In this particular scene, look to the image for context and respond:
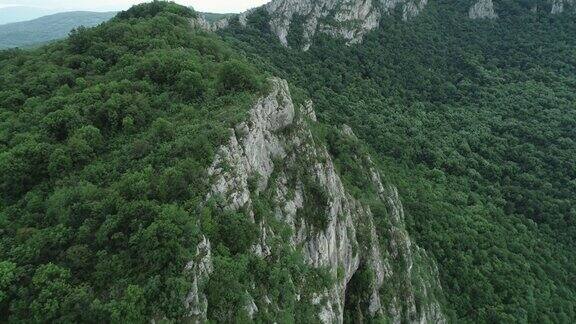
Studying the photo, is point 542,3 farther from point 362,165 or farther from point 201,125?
Answer: point 201,125

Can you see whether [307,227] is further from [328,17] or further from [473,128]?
[328,17]

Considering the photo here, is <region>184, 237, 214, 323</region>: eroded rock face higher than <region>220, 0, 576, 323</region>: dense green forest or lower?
higher

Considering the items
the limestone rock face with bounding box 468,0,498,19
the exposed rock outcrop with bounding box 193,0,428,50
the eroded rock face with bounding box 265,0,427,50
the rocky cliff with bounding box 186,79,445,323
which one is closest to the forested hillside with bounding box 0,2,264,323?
the rocky cliff with bounding box 186,79,445,323

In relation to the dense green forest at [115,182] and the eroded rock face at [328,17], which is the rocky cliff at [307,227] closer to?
the dense green forest at [115,182]

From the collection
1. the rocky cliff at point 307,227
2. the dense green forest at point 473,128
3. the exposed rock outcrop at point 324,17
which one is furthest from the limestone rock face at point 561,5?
the rocky cliff at point 307,227

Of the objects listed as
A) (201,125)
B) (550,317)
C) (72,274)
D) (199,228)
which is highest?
(201,125)

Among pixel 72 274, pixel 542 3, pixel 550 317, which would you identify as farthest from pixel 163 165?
pixel 542 3

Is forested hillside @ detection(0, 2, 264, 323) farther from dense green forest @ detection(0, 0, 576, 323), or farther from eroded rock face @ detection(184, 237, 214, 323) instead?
eroded rock face @ detection(184, 237, 214, 323)

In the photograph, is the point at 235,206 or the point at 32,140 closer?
the point at 235,206
